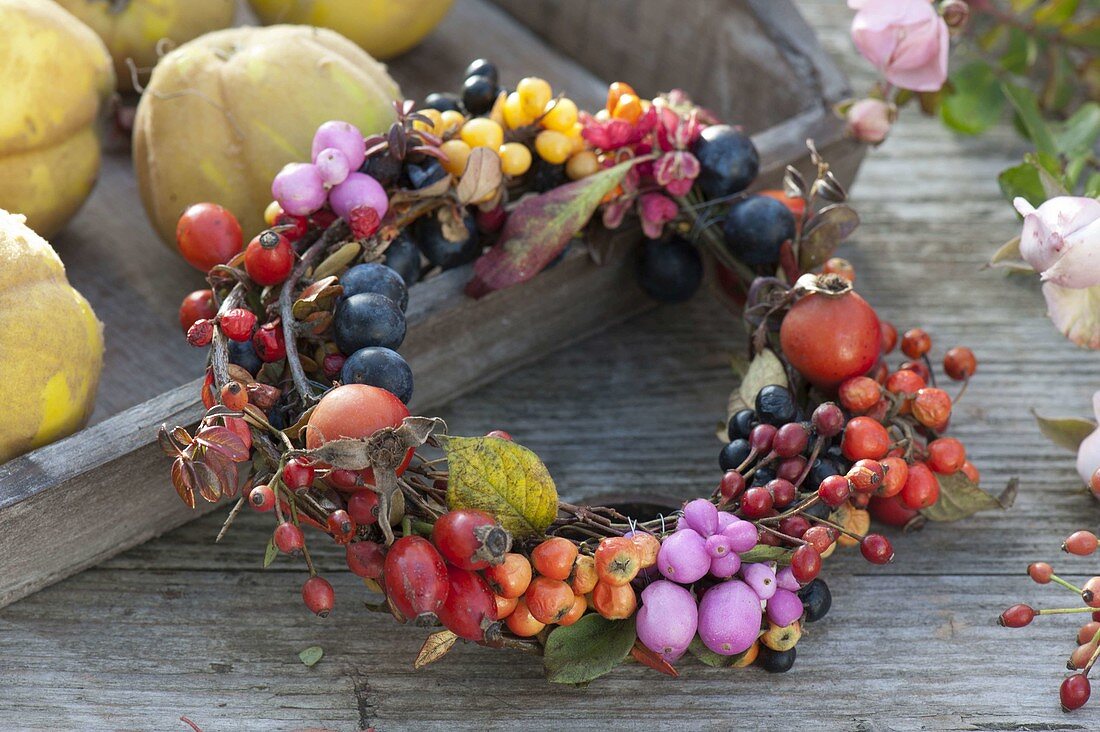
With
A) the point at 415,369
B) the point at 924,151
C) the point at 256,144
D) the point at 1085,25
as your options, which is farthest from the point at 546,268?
the point at 1085,25

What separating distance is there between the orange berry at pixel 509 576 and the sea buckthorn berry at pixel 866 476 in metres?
0.18

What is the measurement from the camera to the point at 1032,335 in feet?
2.95

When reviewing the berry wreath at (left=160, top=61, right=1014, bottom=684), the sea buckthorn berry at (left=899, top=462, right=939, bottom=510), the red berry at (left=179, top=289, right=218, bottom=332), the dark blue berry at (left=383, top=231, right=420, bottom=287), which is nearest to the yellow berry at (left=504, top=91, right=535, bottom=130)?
the berry wreath at (left=160, top=61, right=1014, bottom=684)

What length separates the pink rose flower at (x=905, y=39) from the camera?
80cm

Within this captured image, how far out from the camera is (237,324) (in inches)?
24.3

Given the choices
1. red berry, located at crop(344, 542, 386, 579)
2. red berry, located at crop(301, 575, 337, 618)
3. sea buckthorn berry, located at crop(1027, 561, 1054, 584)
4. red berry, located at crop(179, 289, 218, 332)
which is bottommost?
sea buckthorn berry, located at crop(1027, 561, 1054, 584)

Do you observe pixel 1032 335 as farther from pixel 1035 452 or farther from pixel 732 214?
pixel 732 214

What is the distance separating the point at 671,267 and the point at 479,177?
172 millimetres

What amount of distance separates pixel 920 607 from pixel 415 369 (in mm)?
346

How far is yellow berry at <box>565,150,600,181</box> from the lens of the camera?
2.50 feet

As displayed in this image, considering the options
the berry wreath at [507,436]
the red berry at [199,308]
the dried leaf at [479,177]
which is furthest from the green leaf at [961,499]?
the red berry at [199,308]

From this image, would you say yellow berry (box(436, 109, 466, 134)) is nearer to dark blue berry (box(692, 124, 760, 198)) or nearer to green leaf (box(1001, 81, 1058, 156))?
dark blue berry (box(692, 124, 760, 198))

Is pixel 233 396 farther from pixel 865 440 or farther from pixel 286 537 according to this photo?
pixel 865 440

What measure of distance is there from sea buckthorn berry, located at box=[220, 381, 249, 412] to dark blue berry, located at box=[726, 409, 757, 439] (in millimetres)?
286
